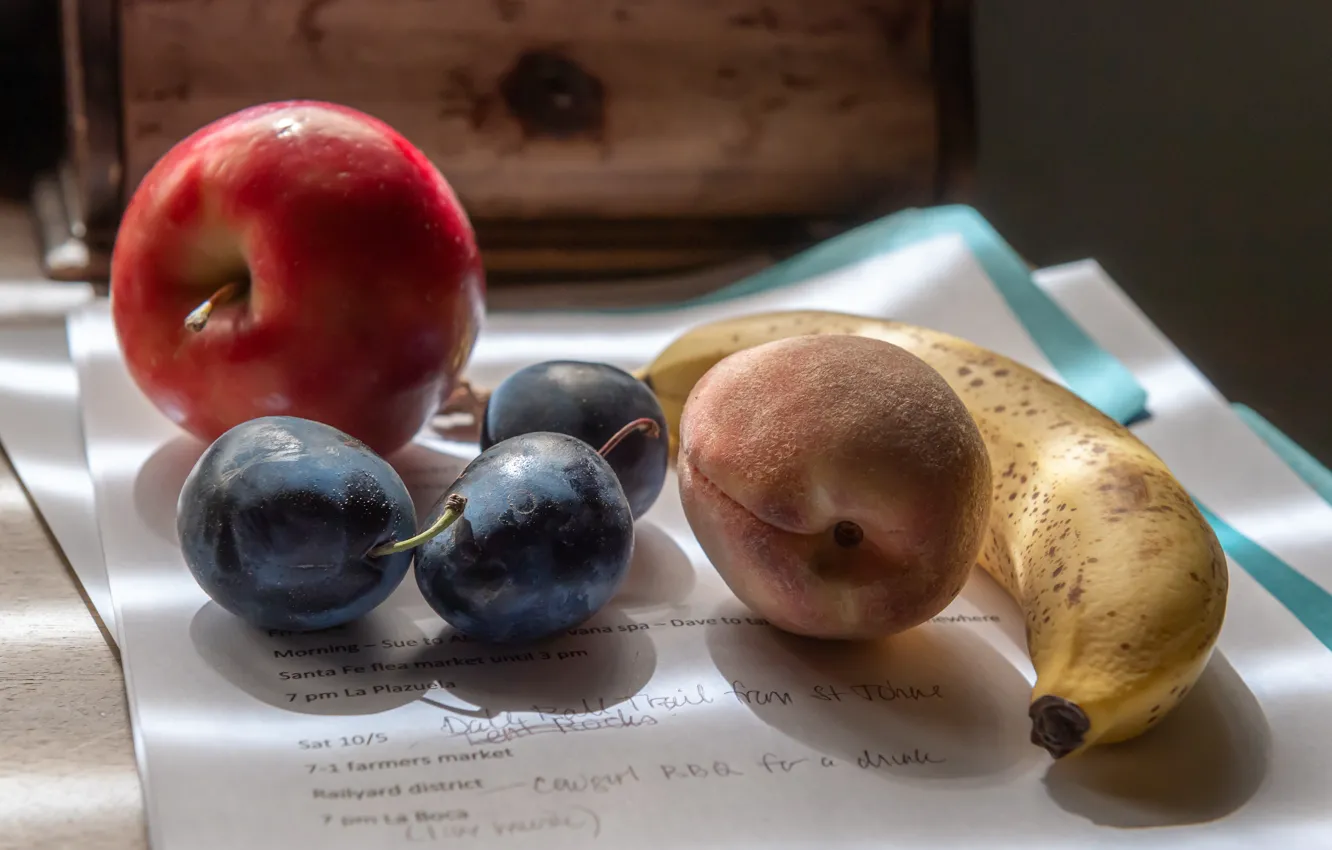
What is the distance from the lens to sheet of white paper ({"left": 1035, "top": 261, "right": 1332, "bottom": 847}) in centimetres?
48

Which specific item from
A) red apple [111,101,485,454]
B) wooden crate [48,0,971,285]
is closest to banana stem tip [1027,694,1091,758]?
red apple [111,101,485,454]

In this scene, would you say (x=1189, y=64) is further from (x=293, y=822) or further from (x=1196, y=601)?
(x=293, y=822)

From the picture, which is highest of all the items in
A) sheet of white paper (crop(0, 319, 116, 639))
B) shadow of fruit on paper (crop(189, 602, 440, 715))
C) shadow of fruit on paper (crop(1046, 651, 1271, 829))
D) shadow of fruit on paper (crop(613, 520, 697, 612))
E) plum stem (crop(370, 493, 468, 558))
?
plum stem (crop(370, 493, 468, 558))

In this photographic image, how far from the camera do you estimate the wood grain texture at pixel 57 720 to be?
0.41 metres

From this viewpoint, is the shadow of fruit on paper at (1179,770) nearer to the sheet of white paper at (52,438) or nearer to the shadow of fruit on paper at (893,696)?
the shadow of fruit on paper at (893,696)

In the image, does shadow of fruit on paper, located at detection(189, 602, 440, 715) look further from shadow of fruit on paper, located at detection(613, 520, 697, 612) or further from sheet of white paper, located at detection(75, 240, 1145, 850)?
shadow of fruit on paper, located at detection(613, 520, 697, 612)

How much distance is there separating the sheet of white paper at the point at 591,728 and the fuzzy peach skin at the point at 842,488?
4 cm

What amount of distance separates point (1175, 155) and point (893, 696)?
0.88 meters

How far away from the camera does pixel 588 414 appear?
61cm

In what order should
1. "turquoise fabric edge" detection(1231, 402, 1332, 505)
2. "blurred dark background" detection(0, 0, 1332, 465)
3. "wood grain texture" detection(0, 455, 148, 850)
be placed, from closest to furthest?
"wood grain texture" detection(0, 455, 148, 850) < "turquoise fabric edge" detection(1231, 402, 1332, 505) < "blurred dark background" detection(0, 0, 1332, 465)

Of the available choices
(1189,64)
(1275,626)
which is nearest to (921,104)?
(1189,64)

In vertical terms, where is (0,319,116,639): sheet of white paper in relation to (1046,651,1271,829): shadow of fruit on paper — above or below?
below

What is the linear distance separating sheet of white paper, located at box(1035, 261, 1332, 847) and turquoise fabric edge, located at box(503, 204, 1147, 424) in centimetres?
3

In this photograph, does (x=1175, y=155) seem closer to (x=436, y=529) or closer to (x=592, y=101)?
(x=592, y=101)
